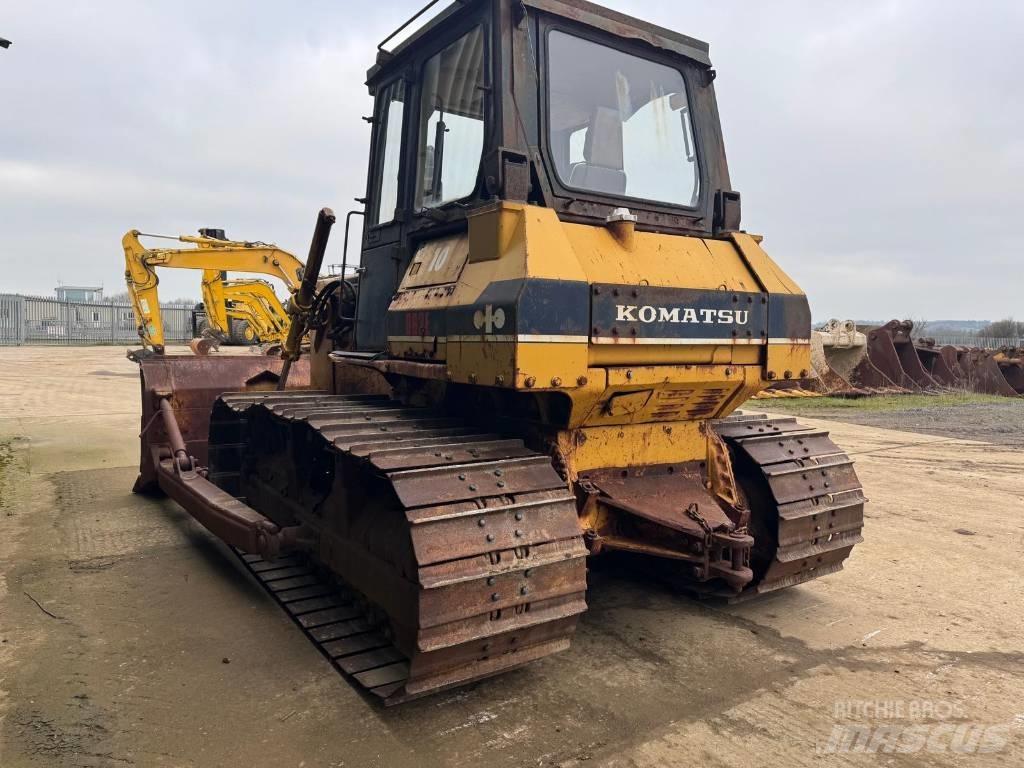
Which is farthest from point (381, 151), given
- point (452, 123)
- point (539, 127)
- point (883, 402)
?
point (883, 402)

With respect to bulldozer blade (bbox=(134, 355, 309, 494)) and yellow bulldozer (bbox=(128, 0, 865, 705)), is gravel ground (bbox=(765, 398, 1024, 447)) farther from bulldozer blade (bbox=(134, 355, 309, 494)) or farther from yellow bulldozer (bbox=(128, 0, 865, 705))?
bulldozer blade (bbox=(134, 355, 309, 494))

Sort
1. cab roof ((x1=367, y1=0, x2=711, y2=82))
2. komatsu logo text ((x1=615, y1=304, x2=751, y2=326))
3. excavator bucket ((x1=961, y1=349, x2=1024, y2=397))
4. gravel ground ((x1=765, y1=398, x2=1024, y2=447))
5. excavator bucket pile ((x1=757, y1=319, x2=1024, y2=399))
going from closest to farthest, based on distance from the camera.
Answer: komatsu logo text ((x1=615, y1=304, x2=751, y2=326)), cab roof ((x1=367, y1=0, x2=711, y2=82)), gravel ground ((x1=765, y1=398, x2=1024, y2=447)), excavator bucket pile ((x1=757, y1=319, x2=1024, y2=399)), excavator bucket ((x1=961, y1=349, x2=1024, y2=397))

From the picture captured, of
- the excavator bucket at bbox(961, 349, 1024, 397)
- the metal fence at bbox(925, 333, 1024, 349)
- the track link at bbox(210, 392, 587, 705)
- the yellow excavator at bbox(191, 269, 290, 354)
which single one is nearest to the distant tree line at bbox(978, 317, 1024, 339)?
the metal fence at bbox(925, 333, 1024, 349)

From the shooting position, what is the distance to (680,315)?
3715 millimetres

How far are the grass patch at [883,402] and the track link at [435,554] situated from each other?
41.6ft

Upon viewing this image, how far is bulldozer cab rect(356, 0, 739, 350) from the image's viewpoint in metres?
3.76

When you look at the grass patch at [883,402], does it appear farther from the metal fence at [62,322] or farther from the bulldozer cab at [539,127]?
the metal fence at [62,322]

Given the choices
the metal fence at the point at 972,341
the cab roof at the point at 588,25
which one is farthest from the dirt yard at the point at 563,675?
the metal fence at the point at 972,341

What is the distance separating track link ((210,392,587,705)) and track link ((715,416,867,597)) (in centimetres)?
145

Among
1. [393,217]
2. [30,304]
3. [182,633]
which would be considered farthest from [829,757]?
[30,304]

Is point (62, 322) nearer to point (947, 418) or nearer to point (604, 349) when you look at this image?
point (947, 418)

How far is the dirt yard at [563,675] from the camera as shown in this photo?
2996mm

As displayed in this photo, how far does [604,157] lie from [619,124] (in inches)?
9.7

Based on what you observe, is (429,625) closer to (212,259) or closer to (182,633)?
(182,633)
